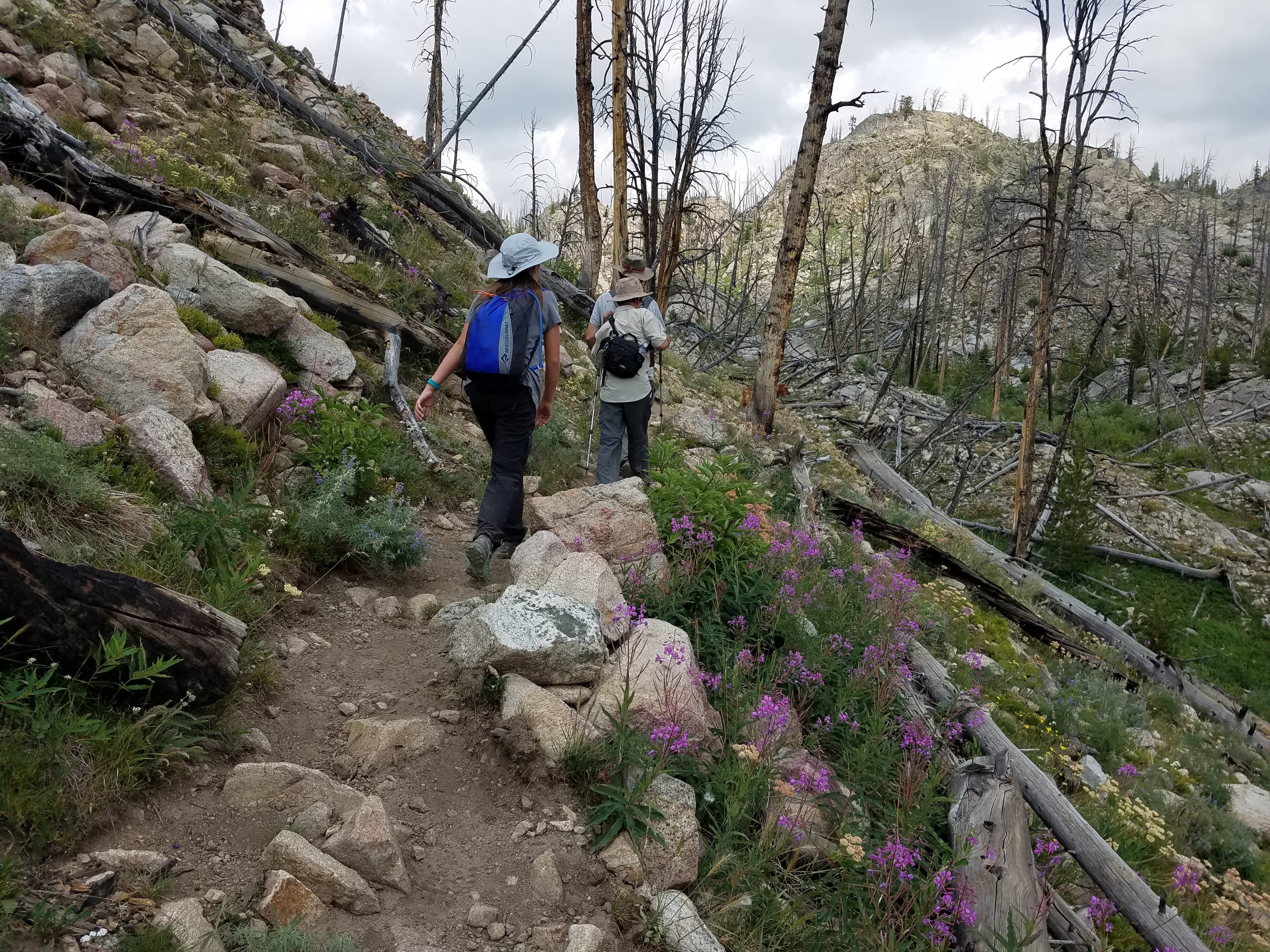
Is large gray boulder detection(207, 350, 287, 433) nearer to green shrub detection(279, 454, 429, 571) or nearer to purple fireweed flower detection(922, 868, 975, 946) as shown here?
green shrub detection(279, 454, 429, 571)

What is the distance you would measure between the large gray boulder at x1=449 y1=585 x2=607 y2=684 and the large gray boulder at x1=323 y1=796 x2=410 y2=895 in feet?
A: 3.05

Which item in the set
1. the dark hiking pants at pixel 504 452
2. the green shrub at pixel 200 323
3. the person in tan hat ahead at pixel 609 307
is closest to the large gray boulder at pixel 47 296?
the green shrub at pixel 200 323

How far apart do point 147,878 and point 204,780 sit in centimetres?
50

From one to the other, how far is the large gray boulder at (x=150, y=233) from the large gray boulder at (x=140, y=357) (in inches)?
46.7

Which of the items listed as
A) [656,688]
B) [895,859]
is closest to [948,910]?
[895,859]

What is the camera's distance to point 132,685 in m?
2.42

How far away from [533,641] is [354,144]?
11.1 m

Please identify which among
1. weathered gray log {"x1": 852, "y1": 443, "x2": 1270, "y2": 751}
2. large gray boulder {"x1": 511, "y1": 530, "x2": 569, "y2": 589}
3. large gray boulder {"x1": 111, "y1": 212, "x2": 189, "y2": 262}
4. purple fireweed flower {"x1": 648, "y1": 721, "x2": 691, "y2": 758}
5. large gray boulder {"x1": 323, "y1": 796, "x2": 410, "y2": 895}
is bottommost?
weathered gray log {"x1": 852, "y1": 443, "x2": 1270, "y2": 751}

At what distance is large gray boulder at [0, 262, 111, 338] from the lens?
3.98 metres

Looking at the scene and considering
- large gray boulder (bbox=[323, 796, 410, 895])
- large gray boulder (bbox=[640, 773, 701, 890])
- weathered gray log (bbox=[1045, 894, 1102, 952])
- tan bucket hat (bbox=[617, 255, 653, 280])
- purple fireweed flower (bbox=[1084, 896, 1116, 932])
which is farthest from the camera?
tan bucket hat (bbox=[617, 255, 653, 280])

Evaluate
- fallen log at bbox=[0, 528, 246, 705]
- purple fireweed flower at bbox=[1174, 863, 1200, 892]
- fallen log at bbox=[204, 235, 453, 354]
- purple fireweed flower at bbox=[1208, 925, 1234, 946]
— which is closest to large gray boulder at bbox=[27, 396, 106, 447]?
fallen log at bbox=[0, 528, 246, 705]

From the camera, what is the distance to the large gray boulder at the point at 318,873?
2162 mm

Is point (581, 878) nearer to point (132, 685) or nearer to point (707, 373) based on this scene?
point (132, 685)

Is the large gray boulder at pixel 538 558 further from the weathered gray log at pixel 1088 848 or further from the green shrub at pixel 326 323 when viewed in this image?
the green shrub at pixel 326 323
